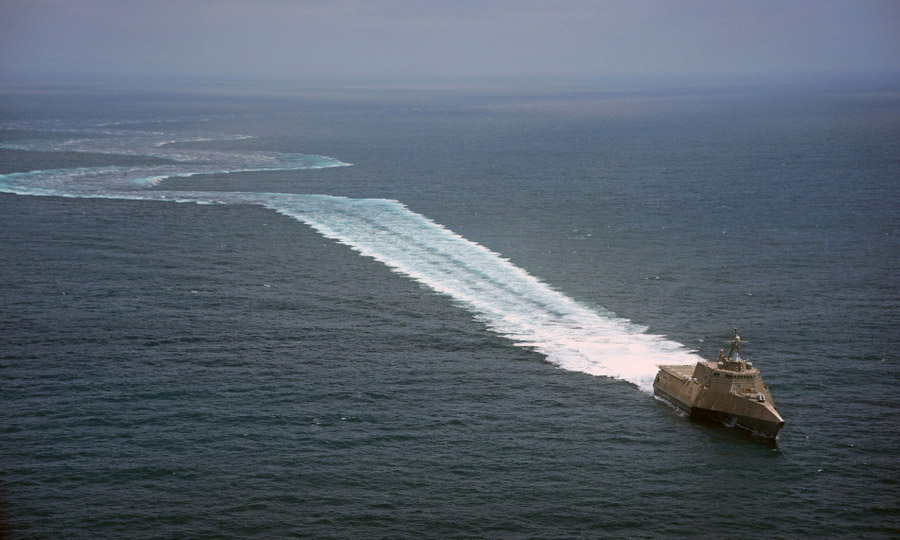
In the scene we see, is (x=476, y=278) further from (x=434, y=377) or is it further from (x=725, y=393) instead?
(x=725, y=393)

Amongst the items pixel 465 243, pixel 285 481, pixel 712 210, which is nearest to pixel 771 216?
pixel 712 210

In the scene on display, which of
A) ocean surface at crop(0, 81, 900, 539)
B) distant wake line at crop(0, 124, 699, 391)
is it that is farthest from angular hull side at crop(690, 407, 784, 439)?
distant wake line at crop(0, 124, 699, 391)

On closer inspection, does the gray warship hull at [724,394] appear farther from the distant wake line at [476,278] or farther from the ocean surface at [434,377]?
the distant wake line at [476,278]

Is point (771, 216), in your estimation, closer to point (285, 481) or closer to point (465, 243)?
point (465, 243)

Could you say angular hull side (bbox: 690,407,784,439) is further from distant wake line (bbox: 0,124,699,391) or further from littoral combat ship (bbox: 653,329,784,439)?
distant wake line (bbox: 0,124,699,391)

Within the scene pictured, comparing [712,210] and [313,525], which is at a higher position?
[712,210]

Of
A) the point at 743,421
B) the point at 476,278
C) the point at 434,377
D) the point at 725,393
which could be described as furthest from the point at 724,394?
the point at 476,278

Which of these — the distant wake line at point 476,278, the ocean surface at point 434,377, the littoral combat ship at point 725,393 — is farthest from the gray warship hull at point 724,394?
the distant wake line at point 476,278

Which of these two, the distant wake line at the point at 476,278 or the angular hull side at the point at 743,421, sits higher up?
the distant wake line at the point at 476,278
